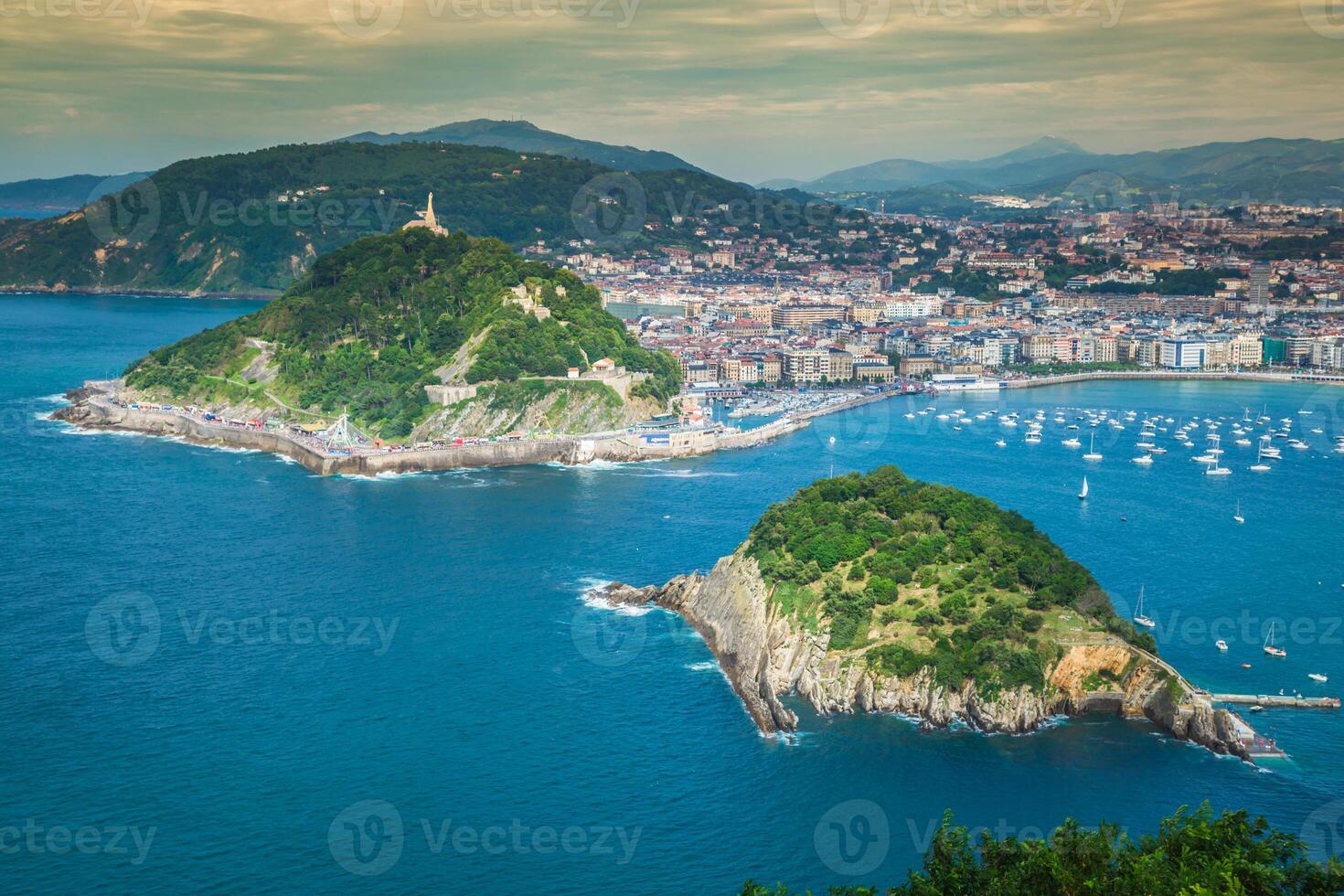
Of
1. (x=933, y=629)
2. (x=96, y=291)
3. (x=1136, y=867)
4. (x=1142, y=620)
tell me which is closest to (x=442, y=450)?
(x=933, y=629)

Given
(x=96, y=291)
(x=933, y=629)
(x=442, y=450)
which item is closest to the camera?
(x=933, y=629)

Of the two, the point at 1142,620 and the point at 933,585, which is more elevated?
the point at 933,585

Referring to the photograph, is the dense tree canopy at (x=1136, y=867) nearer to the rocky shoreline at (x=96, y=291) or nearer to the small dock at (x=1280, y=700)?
the small dock at (x=1280, y=700)

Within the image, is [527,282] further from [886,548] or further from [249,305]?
[249,305]

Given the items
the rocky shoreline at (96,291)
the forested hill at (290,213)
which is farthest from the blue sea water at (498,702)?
the forested hill at (290,213)

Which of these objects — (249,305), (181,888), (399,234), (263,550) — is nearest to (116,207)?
(249,305)

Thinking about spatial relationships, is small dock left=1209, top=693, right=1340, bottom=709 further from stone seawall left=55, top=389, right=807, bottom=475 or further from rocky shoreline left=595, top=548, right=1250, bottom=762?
stone seawall left=55, top=389, right=807, bottom=475

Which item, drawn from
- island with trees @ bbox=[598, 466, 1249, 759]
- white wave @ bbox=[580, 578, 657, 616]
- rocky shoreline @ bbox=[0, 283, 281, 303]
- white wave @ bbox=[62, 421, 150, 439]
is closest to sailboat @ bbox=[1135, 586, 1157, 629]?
island with trees @ bbox=[598, 466, 1249, 759]

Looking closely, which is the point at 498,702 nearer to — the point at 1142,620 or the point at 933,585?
the point at 933,585
